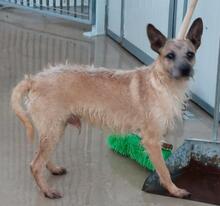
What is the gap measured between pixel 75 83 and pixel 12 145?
101cm

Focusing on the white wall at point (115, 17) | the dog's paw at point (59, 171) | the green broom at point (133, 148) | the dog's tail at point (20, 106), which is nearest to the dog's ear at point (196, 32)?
the green broom at point (133, 148)

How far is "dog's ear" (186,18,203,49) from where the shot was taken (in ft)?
11.6

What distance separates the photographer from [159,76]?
3570 mm

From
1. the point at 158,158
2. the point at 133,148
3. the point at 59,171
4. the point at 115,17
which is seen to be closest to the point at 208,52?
the point at 133,148

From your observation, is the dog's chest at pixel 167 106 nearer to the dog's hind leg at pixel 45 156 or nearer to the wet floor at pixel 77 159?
the wet floor at pixel 77 159

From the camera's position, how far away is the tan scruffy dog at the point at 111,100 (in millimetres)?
3541

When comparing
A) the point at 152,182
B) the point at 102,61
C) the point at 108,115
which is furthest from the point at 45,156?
the point at 102,61

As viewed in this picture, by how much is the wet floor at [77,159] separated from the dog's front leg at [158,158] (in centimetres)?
6

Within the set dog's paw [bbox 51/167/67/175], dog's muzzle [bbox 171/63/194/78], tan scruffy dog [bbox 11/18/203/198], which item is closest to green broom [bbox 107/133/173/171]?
tan scruffy dog [bbox 11/18/203/198]

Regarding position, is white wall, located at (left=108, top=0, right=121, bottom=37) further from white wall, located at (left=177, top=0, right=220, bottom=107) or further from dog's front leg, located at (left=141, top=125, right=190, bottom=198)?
dog's front leg, located at (left=141, top=125, right=190, bottom=198)

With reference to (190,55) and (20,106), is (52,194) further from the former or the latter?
(190,55)

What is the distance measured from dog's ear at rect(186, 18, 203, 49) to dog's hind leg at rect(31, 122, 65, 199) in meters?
0.96

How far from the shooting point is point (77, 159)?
414cm

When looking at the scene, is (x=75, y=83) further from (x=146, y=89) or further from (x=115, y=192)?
(x=115, y=192)
